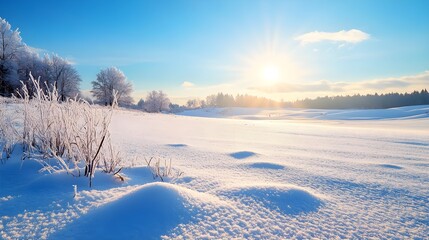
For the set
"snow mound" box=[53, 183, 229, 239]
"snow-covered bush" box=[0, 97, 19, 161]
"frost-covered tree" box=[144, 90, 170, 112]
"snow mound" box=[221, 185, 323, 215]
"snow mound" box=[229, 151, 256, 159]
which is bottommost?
"snow mound" box=[229, 151, 256, 159]

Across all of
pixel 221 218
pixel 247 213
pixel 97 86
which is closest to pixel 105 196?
pixel 221 218

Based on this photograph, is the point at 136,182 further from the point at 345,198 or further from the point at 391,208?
the point at 391,208

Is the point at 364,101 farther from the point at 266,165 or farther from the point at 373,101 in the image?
the point at 266,165

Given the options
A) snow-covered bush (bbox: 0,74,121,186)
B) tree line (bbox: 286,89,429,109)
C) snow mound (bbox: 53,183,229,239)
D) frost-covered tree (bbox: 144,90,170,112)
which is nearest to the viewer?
snow mound (bbox: 53,183,229,239)

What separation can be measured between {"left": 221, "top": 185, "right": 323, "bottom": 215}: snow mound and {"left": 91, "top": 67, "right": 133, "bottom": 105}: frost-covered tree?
31.2m

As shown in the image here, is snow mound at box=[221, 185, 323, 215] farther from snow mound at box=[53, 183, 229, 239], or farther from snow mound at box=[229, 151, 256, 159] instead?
snow mound at box=[229, 151, 256, 159]

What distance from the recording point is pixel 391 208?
1.73 metres

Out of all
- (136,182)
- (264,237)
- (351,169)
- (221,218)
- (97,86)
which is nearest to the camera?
(264,237)

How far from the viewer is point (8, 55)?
20438 mm

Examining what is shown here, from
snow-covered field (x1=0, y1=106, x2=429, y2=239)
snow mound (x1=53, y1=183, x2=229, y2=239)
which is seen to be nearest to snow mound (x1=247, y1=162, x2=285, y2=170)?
snow-covered field (x1=0, y1=106, x2=429, y2=239)

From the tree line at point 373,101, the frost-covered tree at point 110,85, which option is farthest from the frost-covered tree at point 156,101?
the tree line at point 373,101

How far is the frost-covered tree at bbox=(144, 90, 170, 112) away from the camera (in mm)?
46287

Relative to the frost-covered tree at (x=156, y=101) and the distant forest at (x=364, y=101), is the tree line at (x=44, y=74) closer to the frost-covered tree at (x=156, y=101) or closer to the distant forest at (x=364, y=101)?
the frost-covered tree at (x=156, y=101)

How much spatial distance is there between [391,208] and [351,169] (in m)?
1.27
